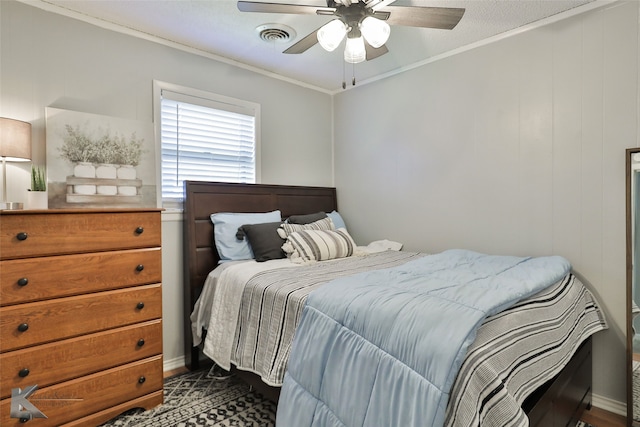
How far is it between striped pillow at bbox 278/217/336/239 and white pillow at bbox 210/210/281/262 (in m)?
0.28

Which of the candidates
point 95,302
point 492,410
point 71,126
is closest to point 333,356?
point 492,410

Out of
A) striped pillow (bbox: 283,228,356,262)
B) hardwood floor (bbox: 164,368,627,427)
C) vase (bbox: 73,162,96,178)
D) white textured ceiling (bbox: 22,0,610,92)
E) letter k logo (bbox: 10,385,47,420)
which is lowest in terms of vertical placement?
hardwood floor (bbox: 164,368,627,427)

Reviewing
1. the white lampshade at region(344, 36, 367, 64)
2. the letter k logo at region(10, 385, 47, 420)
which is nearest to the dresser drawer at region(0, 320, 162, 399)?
the letter k logo at region(10, 385, 47, 420)

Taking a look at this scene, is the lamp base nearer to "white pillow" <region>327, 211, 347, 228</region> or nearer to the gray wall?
"white pillow" <region>327, 211, 347, 228</region>

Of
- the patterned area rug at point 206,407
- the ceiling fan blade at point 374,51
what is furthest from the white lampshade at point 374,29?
the patterned area rug at point 206,407

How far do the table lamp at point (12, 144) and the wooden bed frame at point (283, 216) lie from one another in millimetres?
979

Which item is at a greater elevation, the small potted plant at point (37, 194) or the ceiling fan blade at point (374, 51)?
the ceiling fan blade at point (374, 51)

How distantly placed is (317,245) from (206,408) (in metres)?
1.27

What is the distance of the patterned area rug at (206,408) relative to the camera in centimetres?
203

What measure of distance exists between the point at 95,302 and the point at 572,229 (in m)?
2.92

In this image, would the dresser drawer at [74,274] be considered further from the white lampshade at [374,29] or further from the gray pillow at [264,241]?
the white lampshade at [374,29]

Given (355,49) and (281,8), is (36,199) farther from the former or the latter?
(355,49)

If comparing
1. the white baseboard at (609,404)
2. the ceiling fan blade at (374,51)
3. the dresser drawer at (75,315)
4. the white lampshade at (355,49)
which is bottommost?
the white baseboard at (609,404)

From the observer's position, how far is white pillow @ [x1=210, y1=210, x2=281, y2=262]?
272cm
